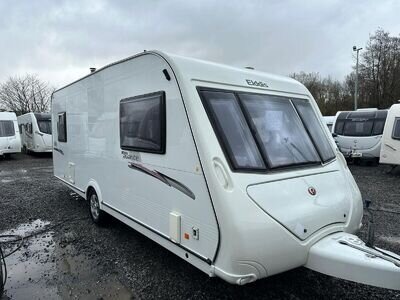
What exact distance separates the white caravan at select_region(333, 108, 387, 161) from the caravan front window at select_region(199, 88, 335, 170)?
9.84 m

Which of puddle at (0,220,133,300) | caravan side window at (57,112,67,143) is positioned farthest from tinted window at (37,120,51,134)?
puddle at (0,220,133,300)

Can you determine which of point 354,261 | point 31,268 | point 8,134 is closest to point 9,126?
point 8,134

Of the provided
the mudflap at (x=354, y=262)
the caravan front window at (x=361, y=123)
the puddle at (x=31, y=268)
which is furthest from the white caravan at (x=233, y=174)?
the caravan front window at (x=361, y=123)

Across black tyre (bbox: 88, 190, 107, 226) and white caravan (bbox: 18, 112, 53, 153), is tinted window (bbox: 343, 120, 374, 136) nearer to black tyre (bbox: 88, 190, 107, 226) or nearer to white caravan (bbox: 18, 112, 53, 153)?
black tyre (bbox: 88, 190, 107, 226)

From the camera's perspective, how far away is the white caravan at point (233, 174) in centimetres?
259

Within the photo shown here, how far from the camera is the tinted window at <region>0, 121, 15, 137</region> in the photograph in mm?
16125

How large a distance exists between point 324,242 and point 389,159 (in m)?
8.79

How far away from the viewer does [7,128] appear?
16297 mm

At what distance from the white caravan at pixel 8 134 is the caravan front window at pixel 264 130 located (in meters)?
16.2

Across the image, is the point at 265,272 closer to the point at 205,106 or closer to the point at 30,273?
the point at 205,106

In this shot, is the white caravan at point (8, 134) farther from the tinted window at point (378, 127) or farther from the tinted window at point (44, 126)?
the tinted window at point (378, 127)

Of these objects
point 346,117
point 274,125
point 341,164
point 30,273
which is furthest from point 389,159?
point 30,273

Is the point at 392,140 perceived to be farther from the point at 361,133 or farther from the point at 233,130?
the point at 233,130

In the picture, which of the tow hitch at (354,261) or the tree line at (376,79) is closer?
the tow hitch at (354,261)
